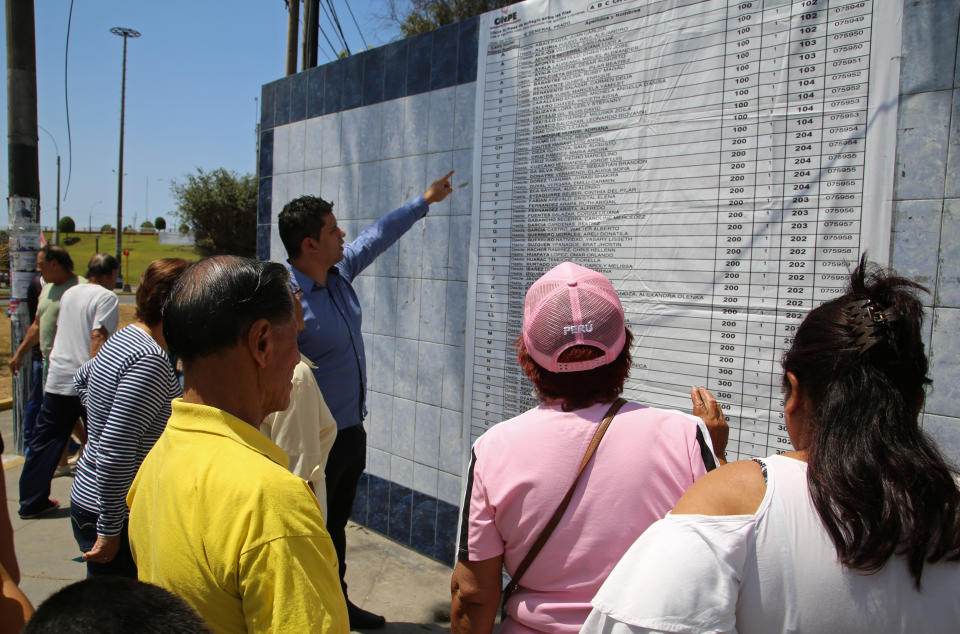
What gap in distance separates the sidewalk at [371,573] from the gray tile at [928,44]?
9.84 feet

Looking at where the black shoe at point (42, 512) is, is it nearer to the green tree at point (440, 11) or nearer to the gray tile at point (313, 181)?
the gray tile at point (313, 181)

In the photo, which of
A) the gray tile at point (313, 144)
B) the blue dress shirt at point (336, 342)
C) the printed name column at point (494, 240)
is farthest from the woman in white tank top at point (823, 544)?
the gray tile at point (313, 144)

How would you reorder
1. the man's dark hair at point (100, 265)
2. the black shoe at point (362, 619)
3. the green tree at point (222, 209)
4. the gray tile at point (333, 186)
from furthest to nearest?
the green tree at point (222, 209) → the man's dark hair at point (100, 265) → the gray tile at point (333, 186) → the black shoe at point (362, 619)

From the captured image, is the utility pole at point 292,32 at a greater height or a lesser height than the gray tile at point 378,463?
greater

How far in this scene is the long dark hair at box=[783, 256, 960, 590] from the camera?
2.94ft

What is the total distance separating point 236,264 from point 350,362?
1.70 m

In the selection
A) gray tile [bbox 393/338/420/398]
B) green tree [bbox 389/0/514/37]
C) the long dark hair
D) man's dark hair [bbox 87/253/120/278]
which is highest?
green tree [bbox 389/0/514/37]

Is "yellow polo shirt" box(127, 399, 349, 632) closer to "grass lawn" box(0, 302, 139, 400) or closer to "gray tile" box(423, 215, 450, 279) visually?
"gray tile" box(423, 215, 450, 279)

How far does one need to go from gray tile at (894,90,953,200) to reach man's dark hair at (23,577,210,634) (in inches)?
89.6

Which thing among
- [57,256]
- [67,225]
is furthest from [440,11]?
[67,225]

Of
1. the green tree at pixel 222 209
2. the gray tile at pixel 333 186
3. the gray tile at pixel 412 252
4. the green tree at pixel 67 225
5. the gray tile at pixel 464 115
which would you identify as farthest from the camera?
the green tree at pixel 67 225

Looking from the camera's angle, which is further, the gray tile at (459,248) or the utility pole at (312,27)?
the utility pole at (312,27)

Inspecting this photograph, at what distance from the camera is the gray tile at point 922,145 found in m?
1.93

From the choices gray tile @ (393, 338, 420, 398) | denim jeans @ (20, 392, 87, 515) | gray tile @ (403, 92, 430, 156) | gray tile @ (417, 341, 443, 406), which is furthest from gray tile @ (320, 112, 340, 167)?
denim jeans @ (20, 392, 87, 515)
